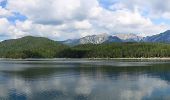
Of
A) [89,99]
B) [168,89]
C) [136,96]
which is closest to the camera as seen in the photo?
[89,99]

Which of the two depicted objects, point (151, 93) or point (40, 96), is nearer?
point (40, 96)

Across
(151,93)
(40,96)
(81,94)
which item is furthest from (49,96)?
(151,93)

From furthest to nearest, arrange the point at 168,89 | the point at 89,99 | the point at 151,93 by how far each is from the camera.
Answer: the point at 168,89 < the point at 151,93 < the point at 89,99

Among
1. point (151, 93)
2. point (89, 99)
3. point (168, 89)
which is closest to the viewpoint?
point (89, 99)

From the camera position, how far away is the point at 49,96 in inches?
2327

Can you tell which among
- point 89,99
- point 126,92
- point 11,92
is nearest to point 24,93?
point 11,92

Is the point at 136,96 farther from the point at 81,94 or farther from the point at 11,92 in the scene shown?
the point at 11,92

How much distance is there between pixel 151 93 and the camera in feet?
209

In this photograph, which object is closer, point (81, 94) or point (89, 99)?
point (89, 99)

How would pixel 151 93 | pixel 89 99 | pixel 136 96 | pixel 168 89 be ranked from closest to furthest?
pixel 89 99 → pixel 136 96 → pixel 151 93 → pixel 168 89

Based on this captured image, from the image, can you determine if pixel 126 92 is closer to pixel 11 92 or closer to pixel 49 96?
pixel 49 96

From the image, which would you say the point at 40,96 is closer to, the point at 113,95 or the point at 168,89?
the point at 113,95

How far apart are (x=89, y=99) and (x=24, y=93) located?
15830 millimetres

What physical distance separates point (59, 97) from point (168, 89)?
25.9m
